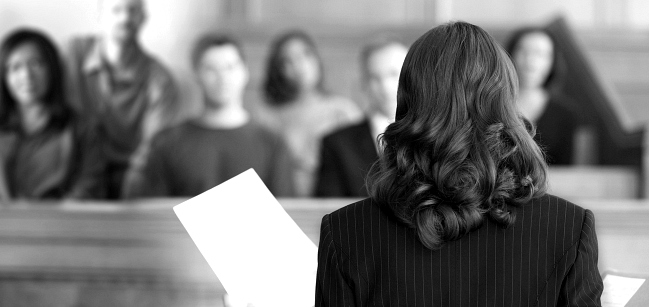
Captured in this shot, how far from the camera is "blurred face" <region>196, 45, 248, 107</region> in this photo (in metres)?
4.70

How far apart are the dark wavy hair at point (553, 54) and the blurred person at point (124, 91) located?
2278 mm

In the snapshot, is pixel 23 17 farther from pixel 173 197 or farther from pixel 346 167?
pixel 346 167

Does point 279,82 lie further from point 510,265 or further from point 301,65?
point 510,265

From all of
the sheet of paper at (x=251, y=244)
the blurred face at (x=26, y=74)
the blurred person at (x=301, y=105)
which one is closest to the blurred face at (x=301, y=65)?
the blurred person at (x=301, y=105)

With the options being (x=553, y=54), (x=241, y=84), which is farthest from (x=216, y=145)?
(x=553, y=54)

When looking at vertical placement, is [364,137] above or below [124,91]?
below

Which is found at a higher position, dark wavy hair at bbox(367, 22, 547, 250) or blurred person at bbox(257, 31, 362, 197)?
dark wavy hair at bbox(367, 22, 547, 250)

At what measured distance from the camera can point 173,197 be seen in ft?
15.2

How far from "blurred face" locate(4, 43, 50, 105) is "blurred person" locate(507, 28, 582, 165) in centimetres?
323

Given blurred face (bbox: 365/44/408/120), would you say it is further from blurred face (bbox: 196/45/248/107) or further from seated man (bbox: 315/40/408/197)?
blurred face (bbox: 196/45/248/107)

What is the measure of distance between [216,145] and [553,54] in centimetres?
228

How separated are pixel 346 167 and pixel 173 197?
3.92 feet

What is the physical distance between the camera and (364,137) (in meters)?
4.16

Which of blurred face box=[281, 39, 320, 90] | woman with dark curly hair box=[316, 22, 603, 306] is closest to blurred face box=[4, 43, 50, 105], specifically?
blurred face box=[281, 39, 320, 90]
